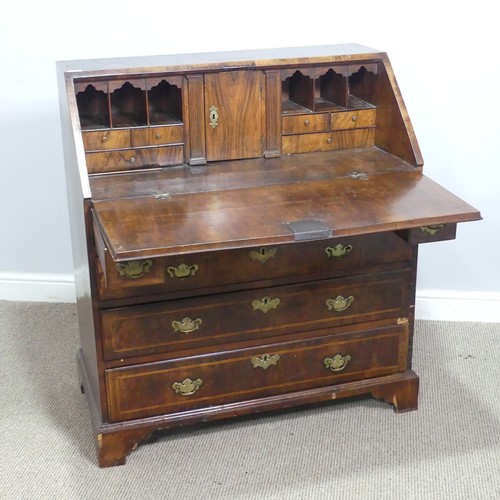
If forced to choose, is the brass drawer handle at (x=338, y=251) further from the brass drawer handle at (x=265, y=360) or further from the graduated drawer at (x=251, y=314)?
the brass drawer handle at (x=265, y=360)

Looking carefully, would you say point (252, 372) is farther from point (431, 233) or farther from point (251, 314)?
point (431, 233)

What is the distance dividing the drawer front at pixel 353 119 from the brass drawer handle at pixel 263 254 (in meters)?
0.53

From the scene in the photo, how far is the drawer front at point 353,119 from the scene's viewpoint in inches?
111

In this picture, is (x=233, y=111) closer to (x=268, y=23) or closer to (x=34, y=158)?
(x=268, y=23)

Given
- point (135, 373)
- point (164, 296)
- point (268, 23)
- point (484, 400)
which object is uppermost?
point (268, 23)

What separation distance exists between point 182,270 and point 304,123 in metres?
0.66

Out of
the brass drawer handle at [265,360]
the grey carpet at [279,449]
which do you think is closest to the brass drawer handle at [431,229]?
the brass drawer handle at [265,360]

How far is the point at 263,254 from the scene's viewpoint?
2.51 metres

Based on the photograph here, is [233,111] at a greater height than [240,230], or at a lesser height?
greater

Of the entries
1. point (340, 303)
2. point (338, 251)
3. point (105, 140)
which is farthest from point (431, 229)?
point (105, 140)

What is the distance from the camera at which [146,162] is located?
2680mm

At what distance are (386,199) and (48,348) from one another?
58.2 inches

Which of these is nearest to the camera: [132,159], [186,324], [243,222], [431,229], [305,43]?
[243,222]

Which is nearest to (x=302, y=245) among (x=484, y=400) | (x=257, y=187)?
(x=257, y=187)
